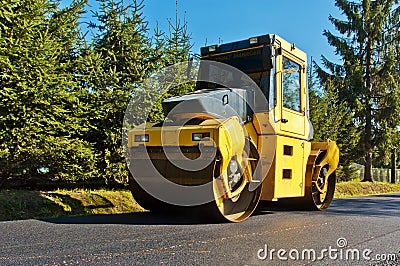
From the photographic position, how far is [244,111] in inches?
264

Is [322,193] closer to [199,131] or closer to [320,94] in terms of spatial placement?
[199,131]

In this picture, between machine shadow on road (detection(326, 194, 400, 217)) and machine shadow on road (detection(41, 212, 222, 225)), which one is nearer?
machine shadow on road (detection(41, 212, 222, 225))

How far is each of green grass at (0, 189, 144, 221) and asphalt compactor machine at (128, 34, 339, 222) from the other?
4.93ft

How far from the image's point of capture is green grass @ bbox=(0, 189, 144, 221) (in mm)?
6793

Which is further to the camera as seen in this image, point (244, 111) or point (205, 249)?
point (244, 111)

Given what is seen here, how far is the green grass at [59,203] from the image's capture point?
6.79 metres

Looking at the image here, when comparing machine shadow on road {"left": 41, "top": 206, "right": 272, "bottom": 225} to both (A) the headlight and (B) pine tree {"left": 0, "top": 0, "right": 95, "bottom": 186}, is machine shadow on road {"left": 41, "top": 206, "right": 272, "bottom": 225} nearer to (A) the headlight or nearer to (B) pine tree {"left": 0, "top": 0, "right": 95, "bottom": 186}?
(A) the headlight

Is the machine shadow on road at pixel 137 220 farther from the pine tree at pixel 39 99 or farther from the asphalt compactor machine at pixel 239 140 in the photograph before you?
the pine tree at pixel 39 99

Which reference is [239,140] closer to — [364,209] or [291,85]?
[291,85]

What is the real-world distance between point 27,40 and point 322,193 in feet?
21.1

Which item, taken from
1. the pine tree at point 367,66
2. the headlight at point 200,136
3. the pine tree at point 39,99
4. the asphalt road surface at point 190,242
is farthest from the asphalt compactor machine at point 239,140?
the pine tree at point 367,66

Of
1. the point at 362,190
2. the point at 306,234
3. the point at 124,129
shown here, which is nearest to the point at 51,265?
the point at 306,234

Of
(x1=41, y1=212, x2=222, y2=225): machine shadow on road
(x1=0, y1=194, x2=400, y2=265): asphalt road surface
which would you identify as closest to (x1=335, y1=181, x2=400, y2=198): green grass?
(x1=0, y1=194, x2=400, y2=265): asphalt road surface

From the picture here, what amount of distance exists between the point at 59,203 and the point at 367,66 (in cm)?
2042
